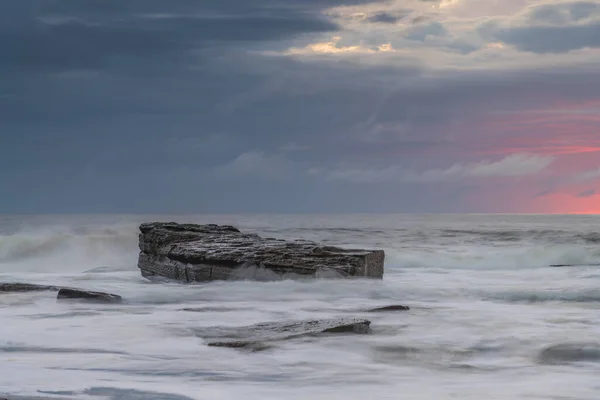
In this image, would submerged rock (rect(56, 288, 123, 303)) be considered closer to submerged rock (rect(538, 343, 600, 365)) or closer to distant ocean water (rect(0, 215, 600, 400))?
distant ocean water (rect(0, 215, 600, 400))

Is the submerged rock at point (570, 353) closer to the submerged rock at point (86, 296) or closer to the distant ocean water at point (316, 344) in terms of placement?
the distant ocean water at point (316, 344)

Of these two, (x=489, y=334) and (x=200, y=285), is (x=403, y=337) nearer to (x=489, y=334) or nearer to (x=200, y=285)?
(x=489, y=334)

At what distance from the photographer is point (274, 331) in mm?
7352

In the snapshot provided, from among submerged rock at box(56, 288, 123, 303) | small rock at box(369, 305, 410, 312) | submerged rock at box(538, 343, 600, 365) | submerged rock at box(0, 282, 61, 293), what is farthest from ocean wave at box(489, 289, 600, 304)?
submerged rock at box(0, 282, 61, 293)

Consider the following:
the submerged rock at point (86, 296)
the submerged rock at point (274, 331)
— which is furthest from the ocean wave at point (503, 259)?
the submerged rock at point (274, 331)

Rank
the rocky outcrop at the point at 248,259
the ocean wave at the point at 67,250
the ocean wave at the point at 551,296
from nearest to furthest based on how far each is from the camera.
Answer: the ocean wave at the point at 551,296 < the rocky outcrop at the point at 248,259 < the ocean wave at the point at 67,250

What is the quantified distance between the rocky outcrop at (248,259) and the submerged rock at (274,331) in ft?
13.6

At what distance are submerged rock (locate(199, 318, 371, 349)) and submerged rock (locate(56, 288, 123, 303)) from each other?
2721 millimetres

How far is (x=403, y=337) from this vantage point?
7.61 m

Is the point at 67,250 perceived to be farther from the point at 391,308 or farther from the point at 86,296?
the point at 391,308

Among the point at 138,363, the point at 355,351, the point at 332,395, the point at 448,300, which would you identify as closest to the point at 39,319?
the point at 138,363

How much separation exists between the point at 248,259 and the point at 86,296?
9.71 ft

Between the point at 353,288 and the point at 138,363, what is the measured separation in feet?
19.7

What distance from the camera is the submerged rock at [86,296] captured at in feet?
33.3
